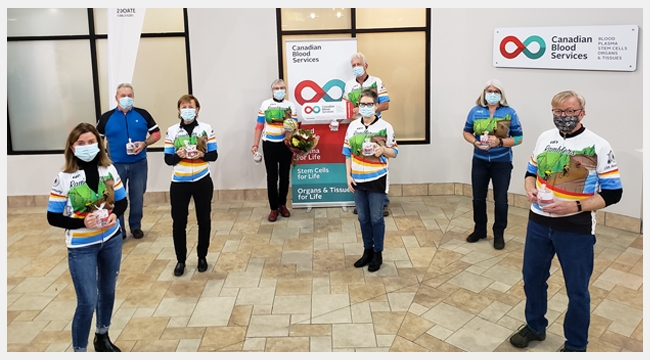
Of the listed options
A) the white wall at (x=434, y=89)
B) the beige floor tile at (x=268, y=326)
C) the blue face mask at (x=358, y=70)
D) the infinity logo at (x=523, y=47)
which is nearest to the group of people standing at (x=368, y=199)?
the beige floor tile at (x=268, y=326)

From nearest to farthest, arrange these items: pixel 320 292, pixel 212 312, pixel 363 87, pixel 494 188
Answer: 1. pixel 212 312
2. pixel 320 292
3. pixel 494 188
4. pixel 363 87

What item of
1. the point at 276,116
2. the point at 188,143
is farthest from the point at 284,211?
the point at 188,143

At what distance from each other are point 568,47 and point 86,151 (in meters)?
5.38

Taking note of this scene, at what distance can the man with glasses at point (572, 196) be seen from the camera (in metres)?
3.15

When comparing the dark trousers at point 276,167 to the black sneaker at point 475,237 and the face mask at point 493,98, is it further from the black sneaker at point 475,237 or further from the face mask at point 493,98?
the face mask at point 493,98

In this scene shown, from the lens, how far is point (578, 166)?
10.4ft

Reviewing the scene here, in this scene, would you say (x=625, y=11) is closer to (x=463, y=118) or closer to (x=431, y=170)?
(x=463, y=118)

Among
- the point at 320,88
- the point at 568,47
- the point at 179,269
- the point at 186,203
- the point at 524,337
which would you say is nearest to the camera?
the point at 524,337

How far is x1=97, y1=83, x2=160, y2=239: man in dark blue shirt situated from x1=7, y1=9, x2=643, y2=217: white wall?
68.5 inches

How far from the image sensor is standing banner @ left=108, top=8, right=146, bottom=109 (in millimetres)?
5691

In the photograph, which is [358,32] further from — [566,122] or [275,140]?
[566,122]

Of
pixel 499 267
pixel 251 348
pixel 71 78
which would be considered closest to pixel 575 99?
pixel 499 267

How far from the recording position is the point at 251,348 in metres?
3.72

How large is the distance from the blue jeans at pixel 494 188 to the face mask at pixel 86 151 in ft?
11.9
